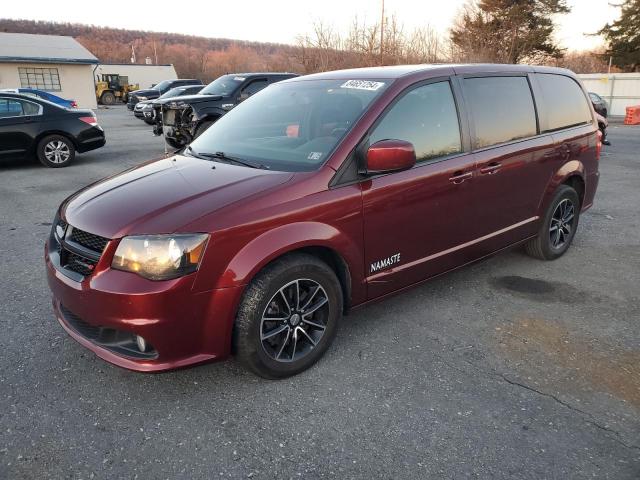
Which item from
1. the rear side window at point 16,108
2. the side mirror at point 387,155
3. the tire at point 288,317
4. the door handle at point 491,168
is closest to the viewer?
the tire at point 288,317

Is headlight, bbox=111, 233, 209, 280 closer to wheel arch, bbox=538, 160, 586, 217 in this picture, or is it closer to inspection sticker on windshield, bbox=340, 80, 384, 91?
inspection sticker on windshield, bbox=340, 80, 384, 91

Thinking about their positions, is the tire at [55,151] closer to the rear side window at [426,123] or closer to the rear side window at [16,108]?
the rear side window at [16,108]

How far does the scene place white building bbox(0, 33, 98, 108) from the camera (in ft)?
110

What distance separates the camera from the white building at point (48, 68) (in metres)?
33.4

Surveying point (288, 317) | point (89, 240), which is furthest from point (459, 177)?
point (89, 240)

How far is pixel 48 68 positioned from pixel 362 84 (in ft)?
124

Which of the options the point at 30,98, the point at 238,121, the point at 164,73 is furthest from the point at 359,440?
the point at 164,73

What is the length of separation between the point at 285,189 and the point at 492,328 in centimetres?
186

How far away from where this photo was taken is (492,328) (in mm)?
3697

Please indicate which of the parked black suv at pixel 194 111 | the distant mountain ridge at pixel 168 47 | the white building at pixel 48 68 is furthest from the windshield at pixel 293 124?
the distant mountain ridge at pixel 168 47

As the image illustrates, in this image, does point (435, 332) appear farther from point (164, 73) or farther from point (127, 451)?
point (164, 73)

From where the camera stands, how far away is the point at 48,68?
3475 cm

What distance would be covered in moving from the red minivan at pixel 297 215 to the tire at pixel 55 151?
780 centimetres

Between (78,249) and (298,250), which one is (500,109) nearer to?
(298,250)
